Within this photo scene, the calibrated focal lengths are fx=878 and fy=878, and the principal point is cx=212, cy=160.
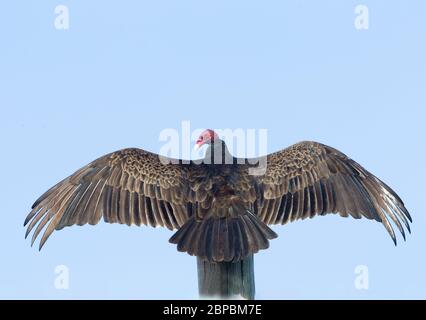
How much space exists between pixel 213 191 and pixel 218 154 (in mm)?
725

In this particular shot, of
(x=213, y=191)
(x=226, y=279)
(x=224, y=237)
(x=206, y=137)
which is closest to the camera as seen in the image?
(x=226, y=279)

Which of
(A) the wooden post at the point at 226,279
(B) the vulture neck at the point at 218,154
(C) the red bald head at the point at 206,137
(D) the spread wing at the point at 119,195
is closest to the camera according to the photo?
(A) the wooden post at the point at 226,279

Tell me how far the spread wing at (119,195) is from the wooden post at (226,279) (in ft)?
3.40

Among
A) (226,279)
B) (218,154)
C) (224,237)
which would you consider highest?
(218,154)

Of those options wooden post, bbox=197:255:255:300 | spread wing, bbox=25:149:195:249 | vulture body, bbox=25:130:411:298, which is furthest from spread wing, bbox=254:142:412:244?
wooden post, bbox=197:255:255:300

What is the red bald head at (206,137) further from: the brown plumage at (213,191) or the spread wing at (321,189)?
the spread wing at (321,189)

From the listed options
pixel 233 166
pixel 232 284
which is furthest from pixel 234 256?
pixel 233 166

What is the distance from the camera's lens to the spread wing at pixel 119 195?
7.10 meters

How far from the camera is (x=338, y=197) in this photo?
7.46 m

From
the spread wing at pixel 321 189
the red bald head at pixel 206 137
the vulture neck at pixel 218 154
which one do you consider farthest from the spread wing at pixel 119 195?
the spread wing at pixel 321 189

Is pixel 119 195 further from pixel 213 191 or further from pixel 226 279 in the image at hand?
pixel 226 279

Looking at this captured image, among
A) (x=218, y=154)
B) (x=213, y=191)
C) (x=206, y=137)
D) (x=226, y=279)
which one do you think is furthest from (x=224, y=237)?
(x=206, y=137)

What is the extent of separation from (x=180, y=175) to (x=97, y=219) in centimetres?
77

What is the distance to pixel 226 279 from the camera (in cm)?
593
